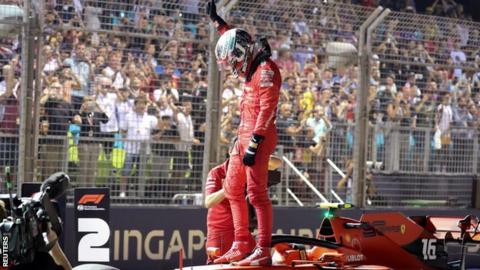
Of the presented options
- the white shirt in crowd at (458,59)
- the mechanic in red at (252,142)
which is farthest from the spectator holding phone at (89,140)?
the white shirt in crowd at (458,59)

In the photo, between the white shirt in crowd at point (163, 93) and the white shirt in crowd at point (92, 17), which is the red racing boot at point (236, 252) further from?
the white shirt in crowd at point (92, 17)

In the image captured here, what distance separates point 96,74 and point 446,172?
16.5ft

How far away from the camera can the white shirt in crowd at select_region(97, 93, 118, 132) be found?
10.4 m

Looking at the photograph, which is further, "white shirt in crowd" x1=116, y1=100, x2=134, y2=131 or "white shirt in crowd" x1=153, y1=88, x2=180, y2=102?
"white shirt in crowd" x1=153, y1=88, x2=180, y2=102

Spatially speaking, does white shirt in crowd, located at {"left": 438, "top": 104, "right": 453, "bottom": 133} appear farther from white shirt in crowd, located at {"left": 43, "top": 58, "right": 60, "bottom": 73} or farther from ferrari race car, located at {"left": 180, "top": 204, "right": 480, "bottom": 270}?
white shirt in crowd, located at {"left": 43, "top": 58, "right": 60, "bottom": 73}

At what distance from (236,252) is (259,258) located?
24 centimetres

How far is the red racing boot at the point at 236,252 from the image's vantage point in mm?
8203

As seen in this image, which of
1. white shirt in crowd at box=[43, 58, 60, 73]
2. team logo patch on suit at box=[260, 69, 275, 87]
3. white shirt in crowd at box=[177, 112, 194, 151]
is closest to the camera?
team logo patch on suit at box=[260, 69, 275, 87]

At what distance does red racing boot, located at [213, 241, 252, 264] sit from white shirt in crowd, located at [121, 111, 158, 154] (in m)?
2.61

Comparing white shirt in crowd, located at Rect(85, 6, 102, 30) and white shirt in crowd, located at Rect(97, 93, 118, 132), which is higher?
white shirt in crowd, located at Rect(85, 6, 102, 30)

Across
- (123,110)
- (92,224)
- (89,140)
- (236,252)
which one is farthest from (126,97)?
(236,252)

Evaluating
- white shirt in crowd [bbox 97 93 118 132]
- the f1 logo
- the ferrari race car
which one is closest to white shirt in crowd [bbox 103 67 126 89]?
white shirt in crowd [bbox 97 93 118 132]

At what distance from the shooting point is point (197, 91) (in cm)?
1105

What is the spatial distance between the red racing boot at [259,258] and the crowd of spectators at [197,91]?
2804 mm
